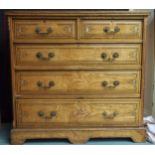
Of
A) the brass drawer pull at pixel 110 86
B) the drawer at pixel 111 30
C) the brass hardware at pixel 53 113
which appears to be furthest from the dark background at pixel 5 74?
the brass drawer pull at pixel 110 86

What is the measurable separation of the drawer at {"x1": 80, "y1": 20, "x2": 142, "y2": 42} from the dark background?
Result: 73 cm

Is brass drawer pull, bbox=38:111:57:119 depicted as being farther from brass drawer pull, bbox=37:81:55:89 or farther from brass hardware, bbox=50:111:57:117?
brass drawer pull, bbox=37:81:55:89

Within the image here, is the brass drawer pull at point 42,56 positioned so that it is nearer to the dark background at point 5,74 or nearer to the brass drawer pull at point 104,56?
the brass drawer pull at point 104,56

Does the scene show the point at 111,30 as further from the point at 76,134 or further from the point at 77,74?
the point at 76,134

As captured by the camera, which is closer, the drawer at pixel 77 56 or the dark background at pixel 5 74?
the drawer at pixel 77 56

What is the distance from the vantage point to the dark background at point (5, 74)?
2158 mm

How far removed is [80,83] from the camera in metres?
1.79

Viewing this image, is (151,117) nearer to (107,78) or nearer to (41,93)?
(107,78)

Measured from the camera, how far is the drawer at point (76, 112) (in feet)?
5.90

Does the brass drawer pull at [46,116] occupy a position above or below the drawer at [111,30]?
below

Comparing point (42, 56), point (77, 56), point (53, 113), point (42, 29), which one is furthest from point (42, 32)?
point (53, 113)

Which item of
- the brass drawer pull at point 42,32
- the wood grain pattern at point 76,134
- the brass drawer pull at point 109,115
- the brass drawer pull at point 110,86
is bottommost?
the wood grain pattern at point 76,134

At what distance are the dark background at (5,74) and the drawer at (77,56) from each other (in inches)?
19.1
